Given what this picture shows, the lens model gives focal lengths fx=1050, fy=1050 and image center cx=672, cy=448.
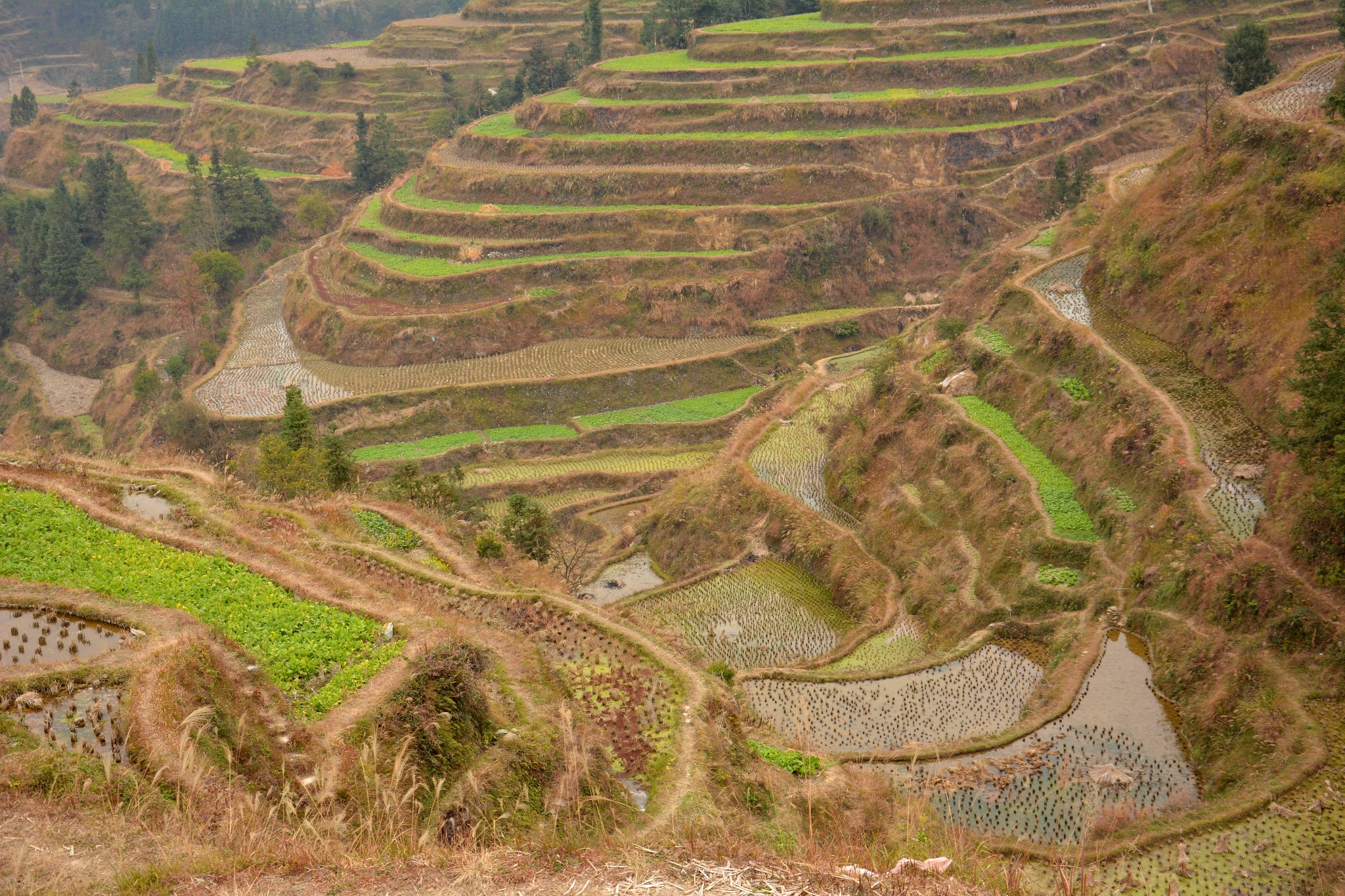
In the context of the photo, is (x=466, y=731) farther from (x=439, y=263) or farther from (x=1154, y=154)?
(x=1154, y=154)

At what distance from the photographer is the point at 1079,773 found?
14.5 metres

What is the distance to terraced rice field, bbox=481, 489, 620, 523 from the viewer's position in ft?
112

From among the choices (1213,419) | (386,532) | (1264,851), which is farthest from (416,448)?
(1264,851)

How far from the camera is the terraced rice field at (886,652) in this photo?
1880 cm

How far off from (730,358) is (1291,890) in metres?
34.2

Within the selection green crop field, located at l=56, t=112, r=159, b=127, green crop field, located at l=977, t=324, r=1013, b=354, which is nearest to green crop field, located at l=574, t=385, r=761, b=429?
green crop field, located at l=977, t=324, r=1013, b=354

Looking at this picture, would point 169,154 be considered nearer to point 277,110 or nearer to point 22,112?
point 277,110

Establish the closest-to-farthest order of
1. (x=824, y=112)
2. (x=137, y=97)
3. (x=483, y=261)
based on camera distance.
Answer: (x=483, y=261), (x=824, y=112), (x=137, y=97)

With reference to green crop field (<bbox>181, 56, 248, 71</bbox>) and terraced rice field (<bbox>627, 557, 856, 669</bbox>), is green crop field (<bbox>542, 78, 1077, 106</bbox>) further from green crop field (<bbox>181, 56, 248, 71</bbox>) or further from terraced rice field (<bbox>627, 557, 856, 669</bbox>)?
green crop field (<bbox>181, 56, 248, 71</bbox>)

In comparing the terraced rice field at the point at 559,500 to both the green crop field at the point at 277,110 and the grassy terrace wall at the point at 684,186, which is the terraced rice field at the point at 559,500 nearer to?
the grassy terrace wall at the point at 684,186

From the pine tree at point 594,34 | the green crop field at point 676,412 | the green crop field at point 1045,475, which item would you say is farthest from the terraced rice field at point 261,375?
the pine tree at point 594,34

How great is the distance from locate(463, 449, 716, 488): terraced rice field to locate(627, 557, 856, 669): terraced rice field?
463 inches

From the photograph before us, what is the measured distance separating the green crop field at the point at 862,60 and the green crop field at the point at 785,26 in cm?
342

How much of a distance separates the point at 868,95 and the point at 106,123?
63.0 m
